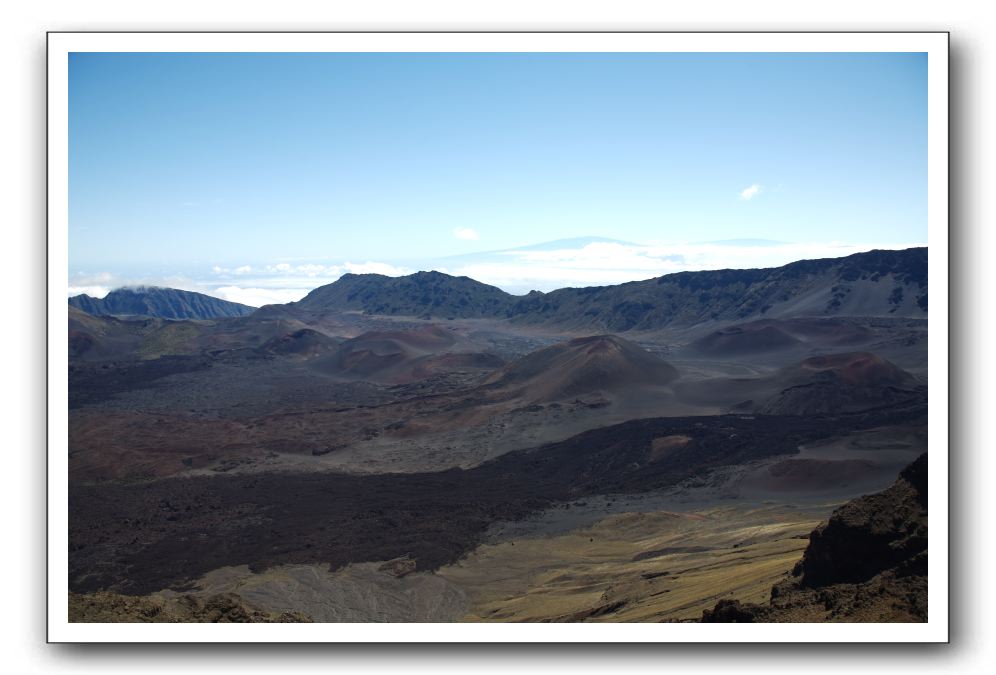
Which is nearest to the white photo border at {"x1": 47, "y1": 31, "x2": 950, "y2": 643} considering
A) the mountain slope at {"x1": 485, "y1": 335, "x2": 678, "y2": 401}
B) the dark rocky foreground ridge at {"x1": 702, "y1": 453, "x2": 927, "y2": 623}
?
the dark rocky foreground ridge at {"x1": 702, "y1": 453, "x2": 927, "y2": 623}

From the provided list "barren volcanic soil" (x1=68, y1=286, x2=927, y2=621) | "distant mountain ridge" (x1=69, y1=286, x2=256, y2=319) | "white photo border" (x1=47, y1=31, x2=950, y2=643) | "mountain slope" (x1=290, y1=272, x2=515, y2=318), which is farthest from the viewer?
"distant mountain ridge" (x1=69, y1=286, x2=256, y2=319)

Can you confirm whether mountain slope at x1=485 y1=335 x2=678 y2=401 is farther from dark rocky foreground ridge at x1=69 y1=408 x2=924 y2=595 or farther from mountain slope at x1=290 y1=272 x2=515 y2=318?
mountain slope at x1=290 y1=272 x2=515 y2=318

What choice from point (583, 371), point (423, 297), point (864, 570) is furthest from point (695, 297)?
point (864, 570)

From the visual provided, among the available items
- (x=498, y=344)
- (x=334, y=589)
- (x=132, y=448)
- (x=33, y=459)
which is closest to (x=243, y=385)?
(x=132, y=448)

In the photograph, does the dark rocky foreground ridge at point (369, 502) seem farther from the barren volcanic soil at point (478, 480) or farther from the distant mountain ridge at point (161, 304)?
the distant mountain ridge at point (161, 304)
